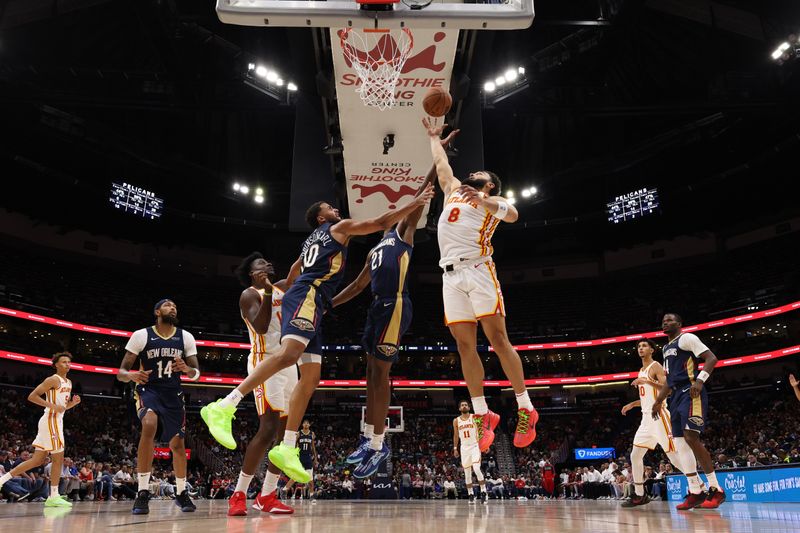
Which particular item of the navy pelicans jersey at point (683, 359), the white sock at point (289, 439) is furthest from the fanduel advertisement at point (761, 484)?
the white sock at point (289, 439)

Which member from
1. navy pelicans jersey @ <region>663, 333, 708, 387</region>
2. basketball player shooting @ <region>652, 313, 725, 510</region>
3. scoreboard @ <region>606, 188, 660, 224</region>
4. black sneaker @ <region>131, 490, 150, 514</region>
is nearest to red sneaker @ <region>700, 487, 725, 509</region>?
basketball player shooting @ <region>652, 313, 725, 510</region>

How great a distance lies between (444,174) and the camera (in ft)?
18.3

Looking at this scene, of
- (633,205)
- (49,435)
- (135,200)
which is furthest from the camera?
(633,205)

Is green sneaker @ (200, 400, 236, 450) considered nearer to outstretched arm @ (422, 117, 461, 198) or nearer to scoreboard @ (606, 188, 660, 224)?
outstretched arm @ (422, 117, 461, 198)

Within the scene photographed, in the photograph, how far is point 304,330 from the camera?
4.85m

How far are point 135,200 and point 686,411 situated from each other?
2218 centimetres

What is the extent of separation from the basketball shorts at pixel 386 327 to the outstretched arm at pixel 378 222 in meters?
0.73

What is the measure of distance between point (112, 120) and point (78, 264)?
32.0 ft

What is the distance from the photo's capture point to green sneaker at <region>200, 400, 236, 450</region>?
14.8ft

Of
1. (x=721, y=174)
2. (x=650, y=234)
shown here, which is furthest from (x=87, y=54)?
(x=650, y=234)

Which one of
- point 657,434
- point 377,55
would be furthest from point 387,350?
point 377,55

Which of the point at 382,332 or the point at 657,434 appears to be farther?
the point at 657,434

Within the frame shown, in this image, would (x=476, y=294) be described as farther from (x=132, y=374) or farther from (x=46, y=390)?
(x=46, y=390)

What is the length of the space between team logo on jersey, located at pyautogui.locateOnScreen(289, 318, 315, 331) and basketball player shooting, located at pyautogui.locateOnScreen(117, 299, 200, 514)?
5.99 ft
